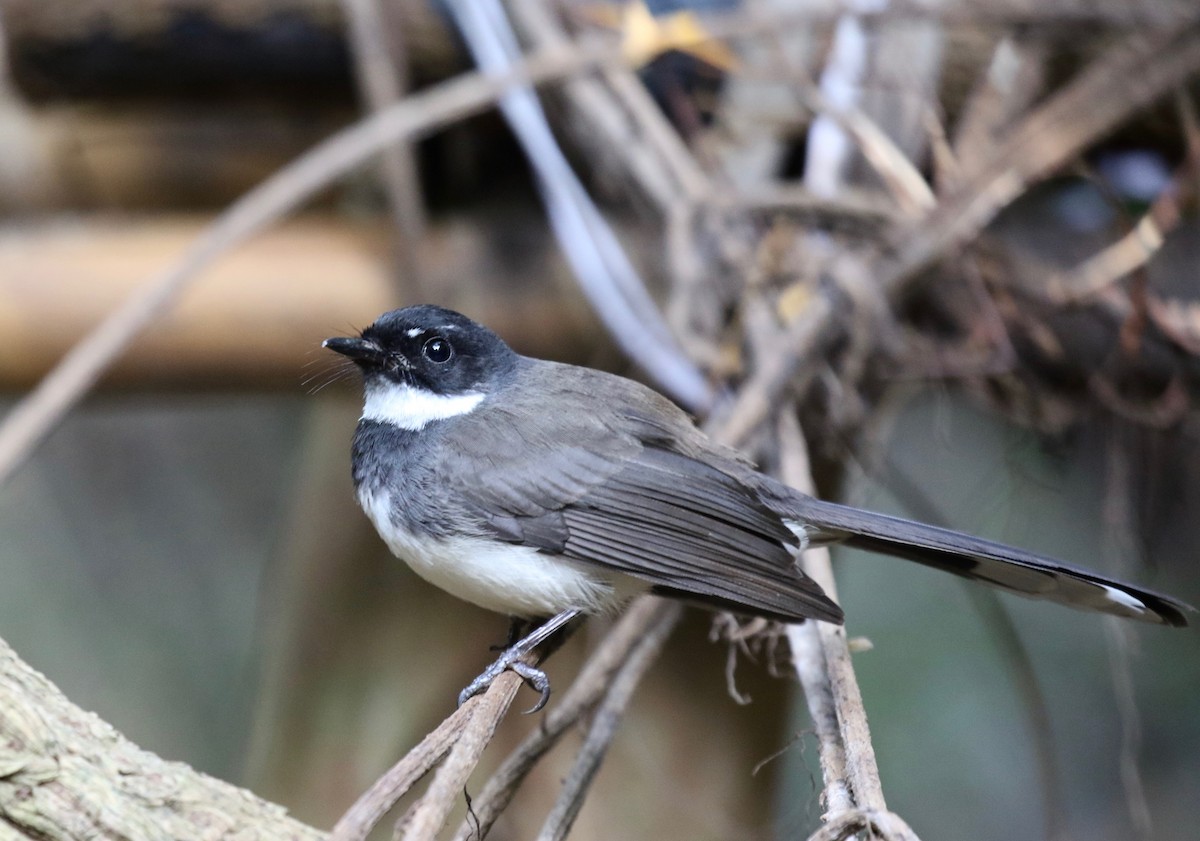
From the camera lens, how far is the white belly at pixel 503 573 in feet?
7.18

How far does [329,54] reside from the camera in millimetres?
4082

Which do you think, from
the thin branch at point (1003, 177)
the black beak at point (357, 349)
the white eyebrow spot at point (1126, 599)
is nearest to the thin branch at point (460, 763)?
the black beak at point (357, 349)

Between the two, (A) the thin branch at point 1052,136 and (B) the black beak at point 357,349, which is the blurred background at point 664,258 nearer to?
(A) the thin branch at point 1052,136

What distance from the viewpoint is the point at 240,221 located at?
2.86 m

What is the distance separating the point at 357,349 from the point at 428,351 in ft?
0.52

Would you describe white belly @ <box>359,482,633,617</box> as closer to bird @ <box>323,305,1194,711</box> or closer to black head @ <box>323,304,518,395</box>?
bird @ <box>323,305,1194,711</box>

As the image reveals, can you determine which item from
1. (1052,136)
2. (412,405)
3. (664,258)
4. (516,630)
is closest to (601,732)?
(516,630)

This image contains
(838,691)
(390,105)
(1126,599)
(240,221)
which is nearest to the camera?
(838,691)

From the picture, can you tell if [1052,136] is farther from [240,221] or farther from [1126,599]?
[240,221]

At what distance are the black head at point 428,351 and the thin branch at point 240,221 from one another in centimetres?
56

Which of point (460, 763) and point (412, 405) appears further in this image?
point (412, 405)

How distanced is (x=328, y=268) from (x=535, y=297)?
2.34 feet

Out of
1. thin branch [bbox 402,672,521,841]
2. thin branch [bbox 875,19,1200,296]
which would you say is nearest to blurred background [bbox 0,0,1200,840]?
thin branch [bbox 875,19,1200,296]

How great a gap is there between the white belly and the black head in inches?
11.7
